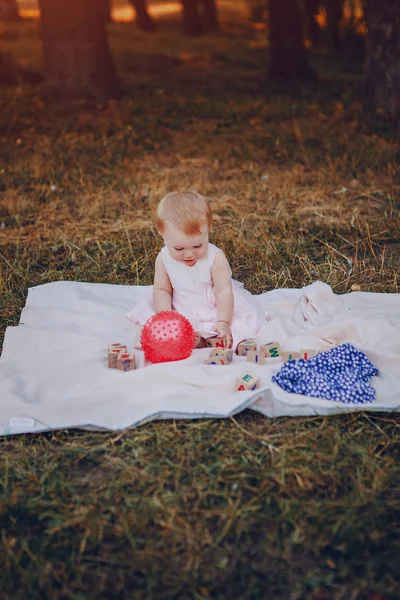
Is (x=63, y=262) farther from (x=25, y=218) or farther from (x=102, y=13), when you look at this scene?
(x=102, y=13)

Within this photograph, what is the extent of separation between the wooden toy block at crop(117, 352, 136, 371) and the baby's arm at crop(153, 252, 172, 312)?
1.64 feet

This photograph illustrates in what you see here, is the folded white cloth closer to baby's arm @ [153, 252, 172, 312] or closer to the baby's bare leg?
the baby's bare leg

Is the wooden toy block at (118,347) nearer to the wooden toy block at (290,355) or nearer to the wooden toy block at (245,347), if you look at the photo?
the wooden toy block at (245,347)

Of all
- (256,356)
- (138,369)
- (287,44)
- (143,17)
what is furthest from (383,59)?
(143,17)

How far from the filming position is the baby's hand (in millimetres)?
3759

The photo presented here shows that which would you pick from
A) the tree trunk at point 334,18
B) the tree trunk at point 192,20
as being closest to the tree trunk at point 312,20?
the tree trunk at point 334,18

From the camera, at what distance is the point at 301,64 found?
11.3 m

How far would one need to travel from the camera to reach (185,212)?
11.8ft

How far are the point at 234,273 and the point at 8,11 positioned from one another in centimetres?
1719

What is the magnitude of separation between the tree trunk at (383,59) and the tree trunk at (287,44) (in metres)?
3.14

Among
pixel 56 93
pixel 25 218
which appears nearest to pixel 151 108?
pixel 56 93

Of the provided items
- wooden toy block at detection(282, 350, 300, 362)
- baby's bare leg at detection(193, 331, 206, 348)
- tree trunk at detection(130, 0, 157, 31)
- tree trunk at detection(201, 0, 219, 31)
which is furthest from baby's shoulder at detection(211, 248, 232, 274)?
tree trunk at detection(201, 0, 219, 31)

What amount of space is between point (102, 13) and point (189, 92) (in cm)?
188

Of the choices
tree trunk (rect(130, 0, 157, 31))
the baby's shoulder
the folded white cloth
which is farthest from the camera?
tree trunk (rect(130, 0, 157, 31))
